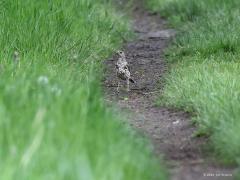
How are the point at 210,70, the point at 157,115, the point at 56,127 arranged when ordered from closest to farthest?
the point at 56,127 → the point at 157,115 → the point at 210,70

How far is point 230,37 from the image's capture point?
8.34 metres

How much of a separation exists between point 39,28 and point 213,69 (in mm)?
1920

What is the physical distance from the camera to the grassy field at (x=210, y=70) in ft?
16.7

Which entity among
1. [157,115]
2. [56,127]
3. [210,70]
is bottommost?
[157,115]

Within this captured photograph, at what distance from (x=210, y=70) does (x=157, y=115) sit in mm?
1124

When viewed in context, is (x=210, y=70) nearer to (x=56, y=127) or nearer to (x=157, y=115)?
(x=157, y=115)

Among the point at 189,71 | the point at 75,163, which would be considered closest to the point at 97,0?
the point at 189,71

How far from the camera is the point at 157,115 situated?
6.23 meters

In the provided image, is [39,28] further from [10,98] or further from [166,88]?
[10,98]

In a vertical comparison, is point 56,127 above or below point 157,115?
above

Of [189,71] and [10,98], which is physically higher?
[10,98]

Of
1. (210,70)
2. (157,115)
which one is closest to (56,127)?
(157,115)

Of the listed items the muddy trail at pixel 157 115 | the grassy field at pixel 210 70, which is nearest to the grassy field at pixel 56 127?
the muddy trail at pixel 157 115

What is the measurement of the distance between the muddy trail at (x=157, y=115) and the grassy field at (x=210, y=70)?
0.41 feet
